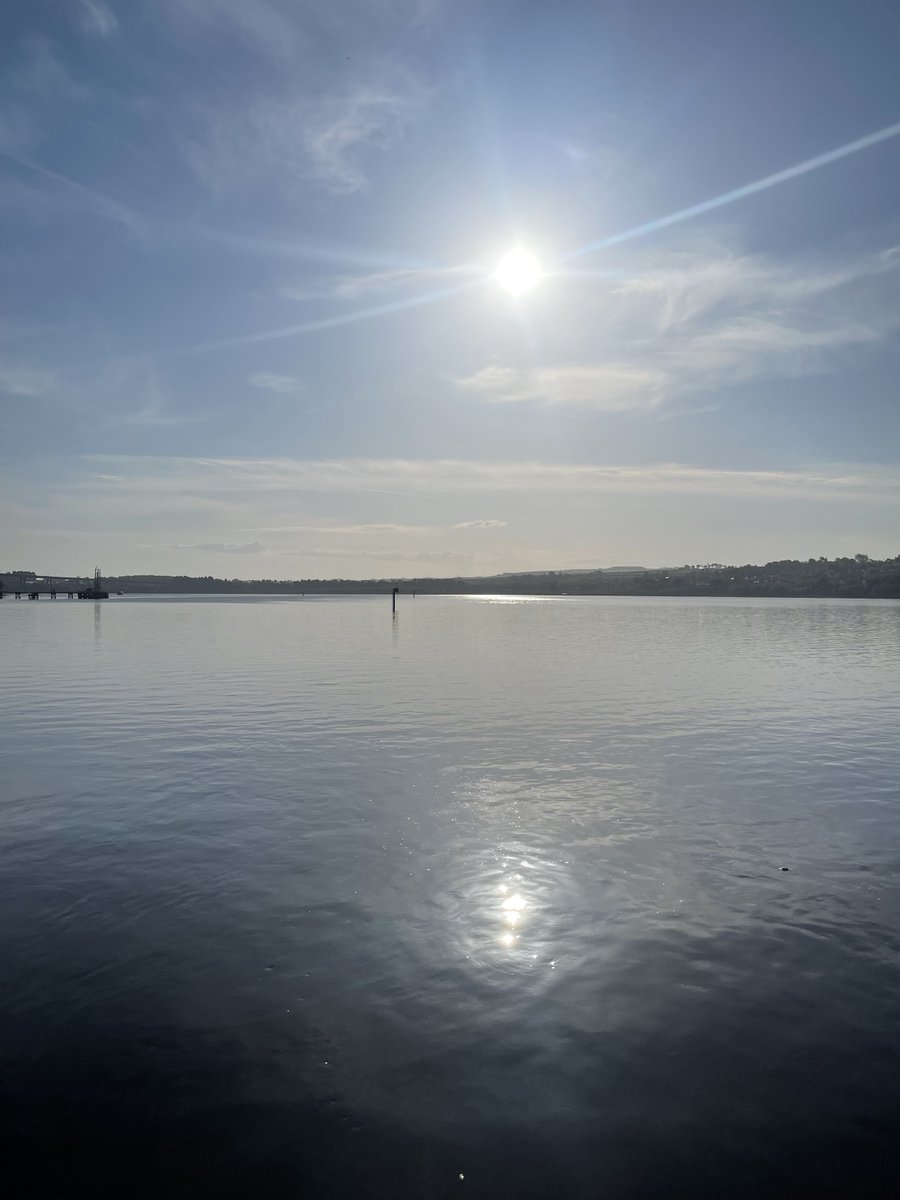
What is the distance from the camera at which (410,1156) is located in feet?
20.8

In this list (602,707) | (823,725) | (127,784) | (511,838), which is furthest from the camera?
(602,707)

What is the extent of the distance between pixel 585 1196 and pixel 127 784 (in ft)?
49.8

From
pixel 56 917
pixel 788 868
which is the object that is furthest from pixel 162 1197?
pixel 788 868

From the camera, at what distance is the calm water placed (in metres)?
6.43

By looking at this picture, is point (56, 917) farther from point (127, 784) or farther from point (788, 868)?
point (788, 868)

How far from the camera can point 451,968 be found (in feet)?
30.8

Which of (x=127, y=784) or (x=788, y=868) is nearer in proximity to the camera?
(x=788, y=868)

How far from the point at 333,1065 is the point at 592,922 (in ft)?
14.6

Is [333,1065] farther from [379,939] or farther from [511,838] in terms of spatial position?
[511,838]

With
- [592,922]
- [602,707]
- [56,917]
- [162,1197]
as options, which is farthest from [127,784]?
[602,707]

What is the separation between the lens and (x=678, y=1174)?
20.2 feet

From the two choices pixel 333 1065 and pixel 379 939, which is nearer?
pixel 333 1065

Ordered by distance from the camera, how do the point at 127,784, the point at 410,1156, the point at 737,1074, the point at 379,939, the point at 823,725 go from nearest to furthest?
the point at 410,1156
the point at 737,1074
the point at 379,939
the point at 127,784
the point at 823,725

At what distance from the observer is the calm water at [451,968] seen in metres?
6.43
